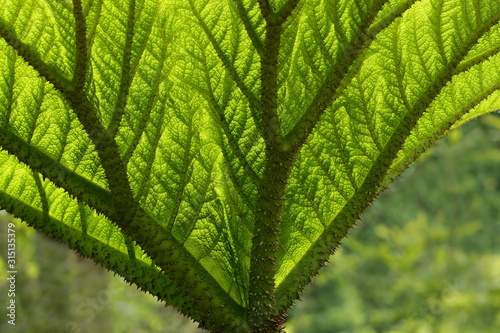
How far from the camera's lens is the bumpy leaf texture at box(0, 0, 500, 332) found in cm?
51

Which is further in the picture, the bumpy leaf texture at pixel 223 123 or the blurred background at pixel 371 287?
the blurred background at pixel 371 287

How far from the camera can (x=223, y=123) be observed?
55 cm

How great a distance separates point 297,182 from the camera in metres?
0.59

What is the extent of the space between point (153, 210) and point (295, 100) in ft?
0.58

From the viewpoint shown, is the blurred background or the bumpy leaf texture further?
the blurred background

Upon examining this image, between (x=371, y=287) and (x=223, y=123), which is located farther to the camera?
(x=371, y=287)

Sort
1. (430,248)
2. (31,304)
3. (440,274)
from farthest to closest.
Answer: (430,248) → (31,304) → (440,274)

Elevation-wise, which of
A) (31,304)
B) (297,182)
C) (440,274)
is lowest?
(31,304)

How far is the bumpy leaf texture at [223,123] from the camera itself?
51 cm

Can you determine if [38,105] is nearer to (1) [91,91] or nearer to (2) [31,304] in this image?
(1) [91,91]

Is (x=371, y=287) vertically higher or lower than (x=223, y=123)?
higher

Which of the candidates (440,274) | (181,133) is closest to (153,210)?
(181,133)

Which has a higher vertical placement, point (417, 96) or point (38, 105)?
point (417, 96)

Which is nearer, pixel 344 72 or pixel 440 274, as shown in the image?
pixel 344 72
